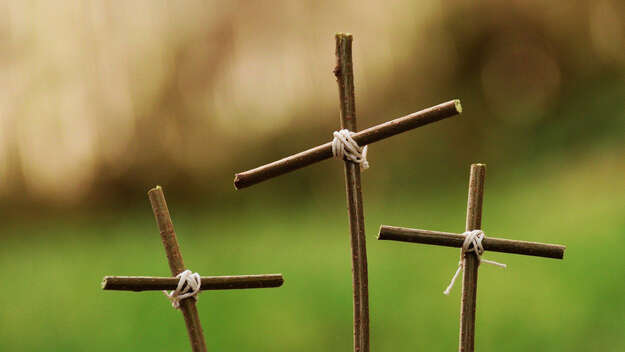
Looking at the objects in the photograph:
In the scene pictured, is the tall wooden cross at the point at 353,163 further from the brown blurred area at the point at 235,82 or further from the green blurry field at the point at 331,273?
the brown blurred area at the point at 235,82

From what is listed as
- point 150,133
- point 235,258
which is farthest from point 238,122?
point 235,258

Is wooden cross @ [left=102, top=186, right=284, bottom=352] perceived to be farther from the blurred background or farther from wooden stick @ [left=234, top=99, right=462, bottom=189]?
the blurred background

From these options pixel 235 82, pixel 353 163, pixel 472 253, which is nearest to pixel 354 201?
pixel 353 163

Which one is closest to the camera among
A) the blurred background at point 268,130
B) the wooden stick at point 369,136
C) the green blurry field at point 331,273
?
the wooden stick at point 369,136

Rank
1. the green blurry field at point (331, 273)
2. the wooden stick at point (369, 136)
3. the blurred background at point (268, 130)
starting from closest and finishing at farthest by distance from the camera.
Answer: the wooden stick at point (369, 136) → the green blurry field at point (331, 273) → the blurred background at point (268, 130)

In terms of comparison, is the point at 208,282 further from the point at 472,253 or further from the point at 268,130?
the point at 268,130

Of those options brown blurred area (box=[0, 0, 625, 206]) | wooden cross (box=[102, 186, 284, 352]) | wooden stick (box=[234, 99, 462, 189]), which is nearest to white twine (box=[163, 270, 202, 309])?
wooden cross (box=[102, 186, 284, 352])

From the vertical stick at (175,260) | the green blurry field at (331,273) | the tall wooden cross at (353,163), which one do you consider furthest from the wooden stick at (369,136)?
the green blurry field at (331,273)
